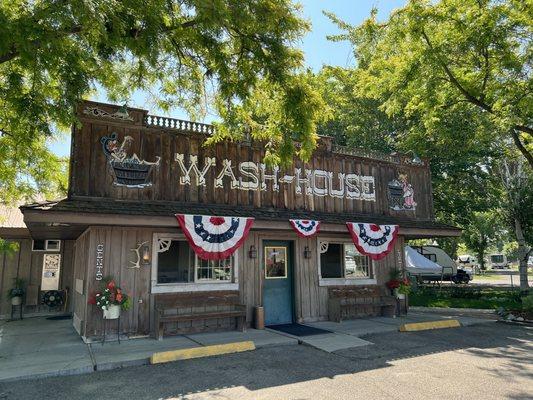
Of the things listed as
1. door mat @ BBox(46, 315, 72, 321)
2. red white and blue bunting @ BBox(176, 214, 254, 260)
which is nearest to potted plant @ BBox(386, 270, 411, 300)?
red white and blue bunting @ BBox(176, 214, 254, 260)

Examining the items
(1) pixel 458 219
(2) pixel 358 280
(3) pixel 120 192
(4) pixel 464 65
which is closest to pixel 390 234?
(2) pixel 358 280

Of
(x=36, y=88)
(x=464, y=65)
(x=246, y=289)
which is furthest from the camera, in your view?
(x=464, y=65)

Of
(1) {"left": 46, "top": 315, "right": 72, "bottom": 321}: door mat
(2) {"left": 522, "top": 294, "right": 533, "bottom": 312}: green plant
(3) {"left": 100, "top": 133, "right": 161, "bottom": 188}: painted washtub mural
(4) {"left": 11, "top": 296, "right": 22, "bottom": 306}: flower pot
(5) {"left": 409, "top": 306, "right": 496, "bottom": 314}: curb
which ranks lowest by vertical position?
(5) {"left": 409, "top": 306, "right": 496, "bottom": 314}: curb

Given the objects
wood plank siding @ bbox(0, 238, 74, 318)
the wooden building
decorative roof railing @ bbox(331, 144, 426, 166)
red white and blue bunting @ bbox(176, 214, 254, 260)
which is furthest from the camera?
wood plank siding @ bbox(0, 238, 74, 318)

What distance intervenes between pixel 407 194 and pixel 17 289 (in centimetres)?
1438

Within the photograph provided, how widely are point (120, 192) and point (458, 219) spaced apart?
20939 millimetres

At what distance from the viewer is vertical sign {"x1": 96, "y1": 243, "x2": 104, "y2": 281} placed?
914 centimetres

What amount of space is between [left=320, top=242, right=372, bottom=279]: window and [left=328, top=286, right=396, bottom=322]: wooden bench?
0.44 m

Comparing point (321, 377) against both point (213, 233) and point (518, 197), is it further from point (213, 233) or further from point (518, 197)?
point (518, 197)

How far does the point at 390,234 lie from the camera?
12.7 meters

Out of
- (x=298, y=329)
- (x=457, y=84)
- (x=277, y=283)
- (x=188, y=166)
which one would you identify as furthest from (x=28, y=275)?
(x=457, y=84)

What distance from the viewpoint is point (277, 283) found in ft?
38.8

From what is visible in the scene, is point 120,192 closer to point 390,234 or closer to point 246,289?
point 246,289

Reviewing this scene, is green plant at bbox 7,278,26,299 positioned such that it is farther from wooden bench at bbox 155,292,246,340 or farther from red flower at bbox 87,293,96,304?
wooden bench at bbox 155,292,246,340
